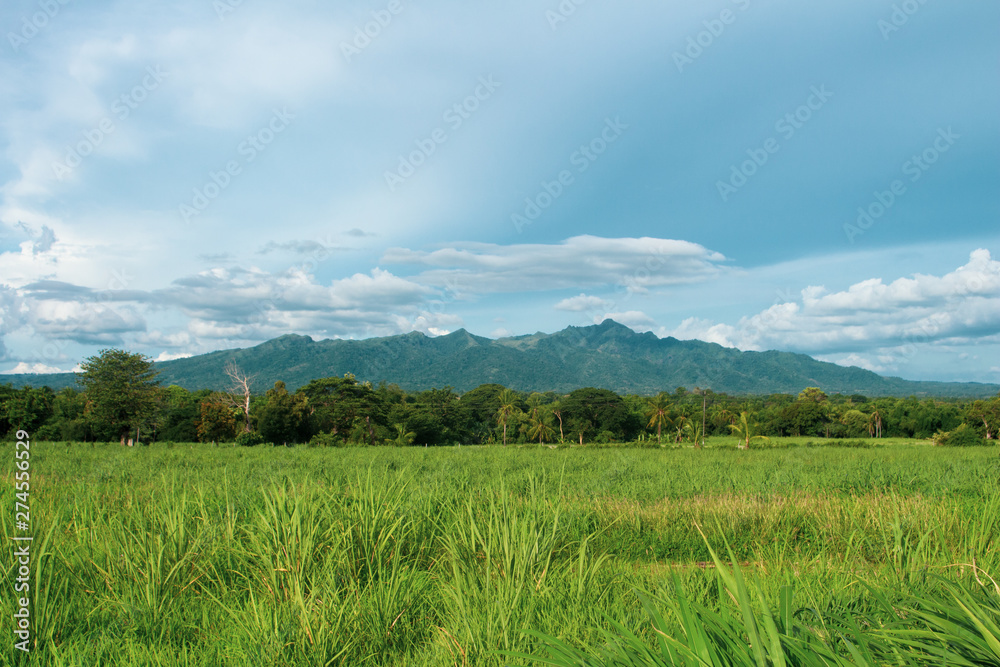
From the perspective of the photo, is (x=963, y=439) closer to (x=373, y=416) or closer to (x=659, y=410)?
(x=659, y=410)

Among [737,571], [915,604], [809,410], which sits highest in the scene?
[737,571]

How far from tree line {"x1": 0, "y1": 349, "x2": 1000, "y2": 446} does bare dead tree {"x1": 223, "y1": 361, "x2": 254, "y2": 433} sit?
13 cm

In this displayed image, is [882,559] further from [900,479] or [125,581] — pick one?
[900,479]

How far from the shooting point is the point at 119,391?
39.2 meters

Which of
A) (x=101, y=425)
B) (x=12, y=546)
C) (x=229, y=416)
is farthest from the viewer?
(x=229, y=416)

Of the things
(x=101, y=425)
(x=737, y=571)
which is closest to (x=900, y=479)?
(x=737, y=571)

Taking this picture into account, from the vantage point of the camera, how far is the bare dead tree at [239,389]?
45719 millimetres

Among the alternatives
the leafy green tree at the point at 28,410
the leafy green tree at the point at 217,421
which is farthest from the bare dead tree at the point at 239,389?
the leafy green tree at the point at 28,410

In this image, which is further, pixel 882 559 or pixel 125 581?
pixel 882 559

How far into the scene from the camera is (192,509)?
564cm

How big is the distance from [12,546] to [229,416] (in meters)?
49.8

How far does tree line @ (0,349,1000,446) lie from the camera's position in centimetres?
4038

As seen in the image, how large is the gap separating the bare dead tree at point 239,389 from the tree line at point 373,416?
126mm

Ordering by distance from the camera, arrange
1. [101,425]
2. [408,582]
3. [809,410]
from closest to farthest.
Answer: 1. [408,582]
2. [101,425]
3. [809,410]
